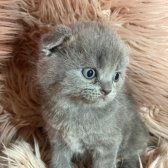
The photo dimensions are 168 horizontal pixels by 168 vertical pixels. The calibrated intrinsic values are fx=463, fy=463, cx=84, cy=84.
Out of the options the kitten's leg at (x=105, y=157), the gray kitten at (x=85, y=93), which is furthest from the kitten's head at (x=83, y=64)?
the kitten's leg at (x=105, y=157)

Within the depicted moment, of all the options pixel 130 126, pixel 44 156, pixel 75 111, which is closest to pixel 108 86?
pixel 75 111

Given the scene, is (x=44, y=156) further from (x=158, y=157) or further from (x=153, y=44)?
(x=153, y=44)

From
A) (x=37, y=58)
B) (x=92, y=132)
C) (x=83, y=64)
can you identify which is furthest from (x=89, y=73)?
(x=37, y=58)

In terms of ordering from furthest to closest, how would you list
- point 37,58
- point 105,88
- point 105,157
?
point 37,58
point 105,157
point 105,88

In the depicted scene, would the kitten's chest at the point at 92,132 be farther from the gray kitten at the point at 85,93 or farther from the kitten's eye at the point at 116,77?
the kitten's eye at the point at 116,77

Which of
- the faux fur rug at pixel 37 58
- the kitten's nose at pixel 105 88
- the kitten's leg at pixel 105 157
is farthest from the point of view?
the faux fur rug at pixel 37 58

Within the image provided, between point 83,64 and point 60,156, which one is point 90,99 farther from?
point 60,156

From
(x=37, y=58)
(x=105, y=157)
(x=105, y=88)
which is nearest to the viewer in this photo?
(x=105, y=88)
